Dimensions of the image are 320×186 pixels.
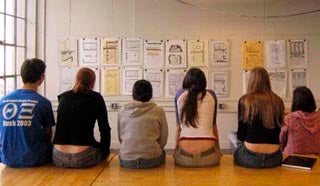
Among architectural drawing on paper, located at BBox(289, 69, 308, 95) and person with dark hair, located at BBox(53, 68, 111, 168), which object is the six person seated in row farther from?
architectural drawing on paper, located at BBox(289, 69, 308, 95)

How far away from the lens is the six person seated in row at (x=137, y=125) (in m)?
3.04

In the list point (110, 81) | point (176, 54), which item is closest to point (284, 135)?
point (176, 54)

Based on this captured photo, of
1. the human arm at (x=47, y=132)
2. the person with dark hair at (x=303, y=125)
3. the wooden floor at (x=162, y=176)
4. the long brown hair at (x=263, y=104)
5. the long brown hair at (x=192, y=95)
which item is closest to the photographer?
the wooden floor at (x=162, y=176)

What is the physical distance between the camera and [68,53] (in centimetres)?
556

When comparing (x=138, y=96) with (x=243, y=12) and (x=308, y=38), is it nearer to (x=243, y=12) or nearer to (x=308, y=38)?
(x=243, y=12)

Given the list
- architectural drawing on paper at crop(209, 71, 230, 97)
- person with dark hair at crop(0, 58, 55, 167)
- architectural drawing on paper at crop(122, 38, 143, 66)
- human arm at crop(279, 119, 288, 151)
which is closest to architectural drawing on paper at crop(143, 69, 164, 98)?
architectural drawing on paper at crop(122, 38, 143, 66)

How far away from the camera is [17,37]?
520cm

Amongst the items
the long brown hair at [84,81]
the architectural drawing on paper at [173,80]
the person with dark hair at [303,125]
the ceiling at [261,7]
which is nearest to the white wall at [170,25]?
the ceiling at [261,7]

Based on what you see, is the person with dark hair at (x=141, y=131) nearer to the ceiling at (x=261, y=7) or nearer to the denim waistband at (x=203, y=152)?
the denim waistband at (x=203, y=152)

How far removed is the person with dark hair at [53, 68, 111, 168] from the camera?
10.0 ft

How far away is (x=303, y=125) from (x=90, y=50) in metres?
3.34

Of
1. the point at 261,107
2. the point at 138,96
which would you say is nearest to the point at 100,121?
the point at 138,96

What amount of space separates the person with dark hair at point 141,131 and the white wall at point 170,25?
8.04ft

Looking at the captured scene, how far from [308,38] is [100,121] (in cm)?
378
